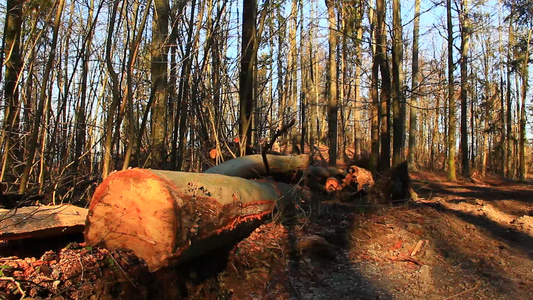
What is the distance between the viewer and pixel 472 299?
3914 millimetres

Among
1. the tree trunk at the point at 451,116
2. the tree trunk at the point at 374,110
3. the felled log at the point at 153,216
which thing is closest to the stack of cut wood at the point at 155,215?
the felled log at the point at 153,216

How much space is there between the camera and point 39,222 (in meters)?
2.76

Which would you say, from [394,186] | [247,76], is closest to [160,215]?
[247,76]

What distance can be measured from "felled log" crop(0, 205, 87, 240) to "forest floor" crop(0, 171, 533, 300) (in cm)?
15

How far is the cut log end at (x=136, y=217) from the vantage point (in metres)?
3.01

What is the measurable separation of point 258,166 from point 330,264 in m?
1.79

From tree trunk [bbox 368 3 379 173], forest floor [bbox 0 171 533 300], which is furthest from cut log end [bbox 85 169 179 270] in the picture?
tree trunk [bbox 368 3 379 173]

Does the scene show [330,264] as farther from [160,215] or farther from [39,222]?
[39,222]

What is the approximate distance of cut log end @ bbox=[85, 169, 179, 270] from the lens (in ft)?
9.86

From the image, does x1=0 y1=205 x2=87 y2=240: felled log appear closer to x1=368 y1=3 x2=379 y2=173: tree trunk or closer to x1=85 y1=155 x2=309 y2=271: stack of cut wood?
x1=85 y1=155 x2=309 y2=271: stack of cut wood

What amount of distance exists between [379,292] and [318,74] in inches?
968

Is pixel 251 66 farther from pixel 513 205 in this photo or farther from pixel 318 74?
pixel 318 74

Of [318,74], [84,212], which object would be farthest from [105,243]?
[318,74]

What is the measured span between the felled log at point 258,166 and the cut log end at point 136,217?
6.50 ft
